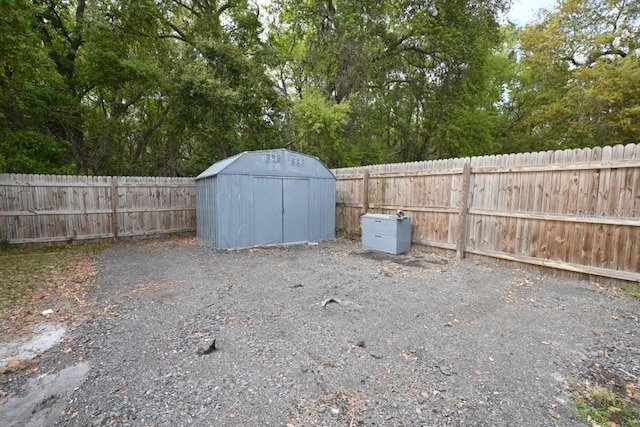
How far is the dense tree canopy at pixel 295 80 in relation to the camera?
8.94m

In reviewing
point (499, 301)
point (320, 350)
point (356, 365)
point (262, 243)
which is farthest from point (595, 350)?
point (262, 243)

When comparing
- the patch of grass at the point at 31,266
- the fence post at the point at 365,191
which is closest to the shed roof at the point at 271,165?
the fence post at the point at 365,191

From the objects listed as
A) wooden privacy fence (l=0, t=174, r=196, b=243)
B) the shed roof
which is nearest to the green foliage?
the shed roof

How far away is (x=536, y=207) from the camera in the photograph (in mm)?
5238

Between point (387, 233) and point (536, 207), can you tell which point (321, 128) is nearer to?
point (387, 233)

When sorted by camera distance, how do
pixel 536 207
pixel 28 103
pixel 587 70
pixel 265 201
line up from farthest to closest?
pixel 587 70
pixel 28 103
pixel 265 201
pixel 536 207

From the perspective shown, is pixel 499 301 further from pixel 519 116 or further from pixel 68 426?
pixel 519 116

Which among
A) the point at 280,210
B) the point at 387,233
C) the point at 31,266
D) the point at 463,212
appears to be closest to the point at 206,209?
the point at 280,210

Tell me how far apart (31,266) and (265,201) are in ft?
15.4

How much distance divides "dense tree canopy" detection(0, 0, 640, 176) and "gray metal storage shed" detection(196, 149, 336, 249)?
3558mm

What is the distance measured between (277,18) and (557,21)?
1154 centimetres

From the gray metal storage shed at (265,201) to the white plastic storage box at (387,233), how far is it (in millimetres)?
1665

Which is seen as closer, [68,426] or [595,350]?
[68,426]

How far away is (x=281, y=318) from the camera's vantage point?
349 centimetres
